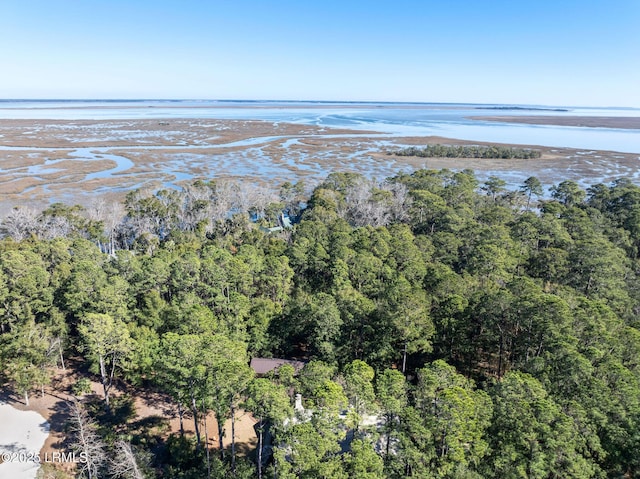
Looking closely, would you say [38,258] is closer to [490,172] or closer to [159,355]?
[159,355]

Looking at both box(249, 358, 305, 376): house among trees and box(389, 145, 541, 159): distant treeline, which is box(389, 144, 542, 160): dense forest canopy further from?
box(249, 358, 305, 376): house among trees

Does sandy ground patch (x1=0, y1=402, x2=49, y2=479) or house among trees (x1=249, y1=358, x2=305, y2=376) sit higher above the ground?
house among trees (x1=249, y1=358, x2=305, y2=376)

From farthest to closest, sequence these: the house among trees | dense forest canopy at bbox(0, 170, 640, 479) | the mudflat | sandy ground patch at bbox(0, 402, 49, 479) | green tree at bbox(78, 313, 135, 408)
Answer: the mudflat, the house among trees, green tree at bbox(78, 313, 135, 408), sandy ground patch at bbox(0, 402, 49, 479), dense forest canopy at bbox(0, 170, 640, 479)

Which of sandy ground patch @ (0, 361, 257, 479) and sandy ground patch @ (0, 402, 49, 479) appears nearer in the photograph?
sandy ground patch @ (0, 402, 49, 479)

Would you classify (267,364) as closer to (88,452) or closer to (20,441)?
(88,452)

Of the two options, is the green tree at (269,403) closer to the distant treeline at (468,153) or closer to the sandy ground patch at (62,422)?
the sandy ground patch at (62,422)

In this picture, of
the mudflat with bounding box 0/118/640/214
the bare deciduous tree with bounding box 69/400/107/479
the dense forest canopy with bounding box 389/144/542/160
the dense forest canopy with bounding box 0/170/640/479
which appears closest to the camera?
the dense forest canopy with bounding box 0/170/640/479

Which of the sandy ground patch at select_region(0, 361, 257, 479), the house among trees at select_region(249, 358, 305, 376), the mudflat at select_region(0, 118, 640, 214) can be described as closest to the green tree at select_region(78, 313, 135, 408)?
the sandy ground patch at select_region(0, 361, 257, 479)

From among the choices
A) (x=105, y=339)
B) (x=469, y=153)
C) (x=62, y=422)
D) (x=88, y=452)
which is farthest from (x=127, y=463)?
(x=469, y=153)

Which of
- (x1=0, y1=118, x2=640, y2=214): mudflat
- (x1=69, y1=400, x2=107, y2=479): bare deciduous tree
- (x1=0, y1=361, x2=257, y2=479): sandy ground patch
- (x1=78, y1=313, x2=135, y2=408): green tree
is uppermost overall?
(x1=0, y1=118, x2=640, y2=214): mudflat

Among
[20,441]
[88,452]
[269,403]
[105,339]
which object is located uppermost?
[269,403]
